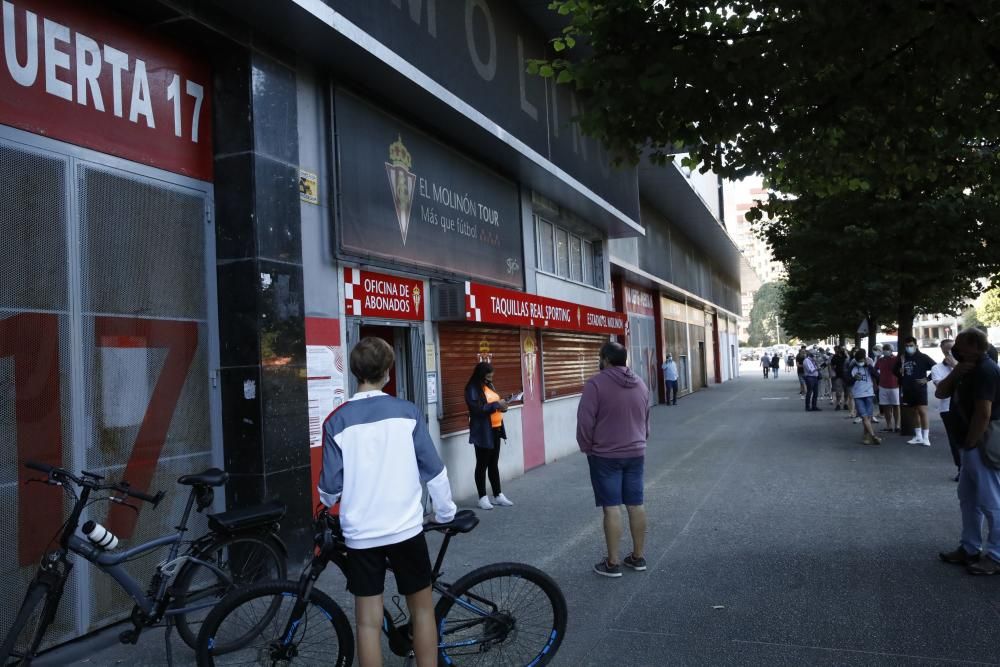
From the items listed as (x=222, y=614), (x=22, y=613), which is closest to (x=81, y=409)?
(x=22, y=613)

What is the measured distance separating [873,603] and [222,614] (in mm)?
3982

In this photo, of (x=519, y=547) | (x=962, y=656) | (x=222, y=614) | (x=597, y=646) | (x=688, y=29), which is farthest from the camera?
(x=519, y=547)

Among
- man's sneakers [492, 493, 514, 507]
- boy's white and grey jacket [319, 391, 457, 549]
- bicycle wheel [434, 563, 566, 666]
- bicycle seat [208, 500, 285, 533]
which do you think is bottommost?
man's sneakers [492, 493, 514, 507]

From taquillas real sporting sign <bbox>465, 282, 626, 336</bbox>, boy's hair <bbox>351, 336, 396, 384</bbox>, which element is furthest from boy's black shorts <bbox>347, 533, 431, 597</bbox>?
taquillas real sporting sign <bbox>465, 282, 626, 336</bbox>

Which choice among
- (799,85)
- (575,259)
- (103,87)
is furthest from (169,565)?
(575,259)

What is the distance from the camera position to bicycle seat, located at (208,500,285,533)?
4.09 metres

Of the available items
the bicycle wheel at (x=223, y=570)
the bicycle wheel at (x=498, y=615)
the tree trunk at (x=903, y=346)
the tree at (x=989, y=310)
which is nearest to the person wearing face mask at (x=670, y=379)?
the tree trunk at (x=903, y=346)

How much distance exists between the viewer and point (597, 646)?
4316 millimetres

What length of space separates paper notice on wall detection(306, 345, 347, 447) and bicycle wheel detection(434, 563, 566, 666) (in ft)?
10.1

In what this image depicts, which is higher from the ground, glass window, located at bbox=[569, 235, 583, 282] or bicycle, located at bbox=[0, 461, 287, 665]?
glass window, located at bbox=[569, 235, 583, 282]

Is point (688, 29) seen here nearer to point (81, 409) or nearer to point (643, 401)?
point (643, 401)

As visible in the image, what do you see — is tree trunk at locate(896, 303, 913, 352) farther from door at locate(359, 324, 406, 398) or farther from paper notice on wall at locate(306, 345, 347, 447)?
paper notice on wall at locate(306, 345, 347, 447)

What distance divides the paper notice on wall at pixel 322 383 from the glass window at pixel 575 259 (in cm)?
872

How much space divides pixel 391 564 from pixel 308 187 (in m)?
4.35
